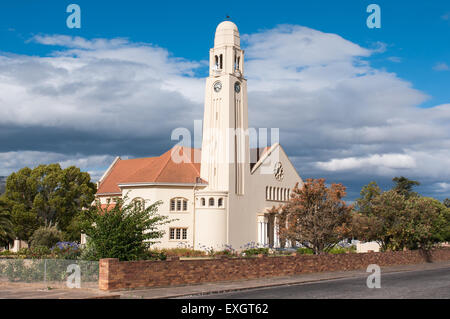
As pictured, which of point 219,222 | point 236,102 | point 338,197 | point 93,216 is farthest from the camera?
point 236,102

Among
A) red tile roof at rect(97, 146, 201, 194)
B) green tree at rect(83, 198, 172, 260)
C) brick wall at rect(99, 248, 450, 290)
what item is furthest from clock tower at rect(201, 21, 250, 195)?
green tree at rect(83, 198, 172, 260)

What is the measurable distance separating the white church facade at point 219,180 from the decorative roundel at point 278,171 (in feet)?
3.88

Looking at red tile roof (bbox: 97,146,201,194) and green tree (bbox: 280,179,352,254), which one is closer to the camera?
green tree (bbox: 280,179,352,254)

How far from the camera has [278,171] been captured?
60719mm

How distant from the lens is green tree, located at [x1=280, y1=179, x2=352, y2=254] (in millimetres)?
36094

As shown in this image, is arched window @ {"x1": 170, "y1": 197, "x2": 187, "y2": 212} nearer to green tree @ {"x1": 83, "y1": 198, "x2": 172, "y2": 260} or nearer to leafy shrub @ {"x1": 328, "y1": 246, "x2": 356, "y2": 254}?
leafy shrub @ {"x1": 328, "y1": 246, "x2": 356, "y2": 254}

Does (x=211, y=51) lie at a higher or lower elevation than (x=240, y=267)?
higher

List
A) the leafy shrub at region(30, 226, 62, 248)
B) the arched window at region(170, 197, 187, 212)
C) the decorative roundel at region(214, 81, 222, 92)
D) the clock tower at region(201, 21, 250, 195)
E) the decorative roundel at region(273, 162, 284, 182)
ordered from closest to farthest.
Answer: the leafy shrub at region(30, 226, 62, 248)
the arched window at region(170, 197, 187, 212)
the clock tower at region(201, 21, 250, 195)
the decorative roundel at region(214, 81, 222, 92)
the decorative roundel at region(273, 162, 284, 182)

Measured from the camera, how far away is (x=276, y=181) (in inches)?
2372

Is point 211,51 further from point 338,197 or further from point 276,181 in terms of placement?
point 338,197

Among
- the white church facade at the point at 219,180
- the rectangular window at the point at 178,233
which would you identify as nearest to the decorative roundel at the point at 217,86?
the white church facade at the point at 219,180

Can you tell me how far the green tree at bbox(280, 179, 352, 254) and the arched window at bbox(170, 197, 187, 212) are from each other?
1797 cm
